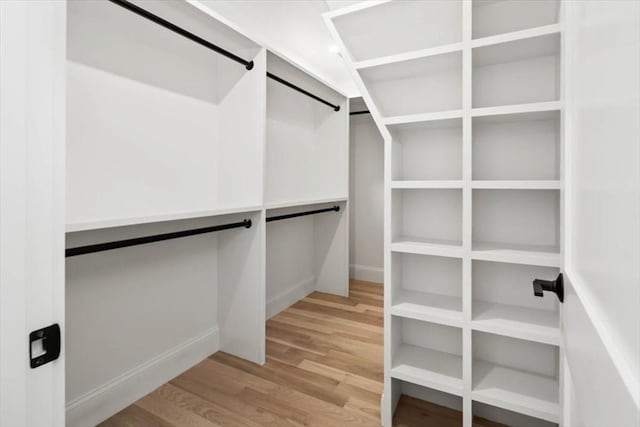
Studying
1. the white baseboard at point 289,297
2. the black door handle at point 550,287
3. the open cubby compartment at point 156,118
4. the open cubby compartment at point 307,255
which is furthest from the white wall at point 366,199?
the black door handle at point 550,287

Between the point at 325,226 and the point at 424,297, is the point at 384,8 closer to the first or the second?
the point at 424,297

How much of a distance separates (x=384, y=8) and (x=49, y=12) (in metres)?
1.06

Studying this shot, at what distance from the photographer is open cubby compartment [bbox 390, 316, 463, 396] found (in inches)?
53.7

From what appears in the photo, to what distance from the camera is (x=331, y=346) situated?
2.18 metres

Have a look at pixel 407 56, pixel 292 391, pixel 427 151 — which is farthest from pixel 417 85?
pixel 292 391

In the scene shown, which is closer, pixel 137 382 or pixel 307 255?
pixel 137 382

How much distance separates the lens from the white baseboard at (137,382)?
1.40 m

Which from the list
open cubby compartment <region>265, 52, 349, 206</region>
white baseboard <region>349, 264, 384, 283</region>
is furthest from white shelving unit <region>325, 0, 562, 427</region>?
white baseboard <region>349, 264, 384, 283</region>

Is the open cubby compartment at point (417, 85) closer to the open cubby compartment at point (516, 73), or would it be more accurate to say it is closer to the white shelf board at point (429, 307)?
the open cubby compartment at point (516, 73)

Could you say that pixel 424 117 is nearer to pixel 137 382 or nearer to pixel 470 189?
pixel 470 189

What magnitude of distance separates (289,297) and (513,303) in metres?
1.95

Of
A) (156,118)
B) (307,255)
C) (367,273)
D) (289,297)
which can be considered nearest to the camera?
(156,118)

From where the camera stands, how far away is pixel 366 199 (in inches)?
144

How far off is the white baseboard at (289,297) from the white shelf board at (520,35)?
229 centimetres
